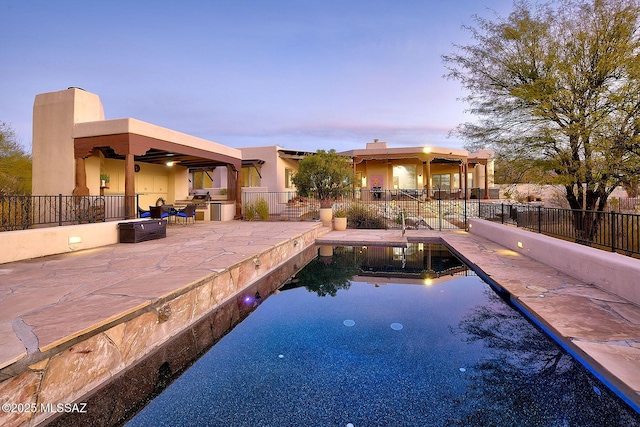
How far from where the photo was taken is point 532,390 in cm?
221

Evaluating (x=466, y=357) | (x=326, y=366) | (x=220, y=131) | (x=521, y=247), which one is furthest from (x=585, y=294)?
(x=220, y=131)

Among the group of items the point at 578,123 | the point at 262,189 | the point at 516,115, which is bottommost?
the point at 262,189

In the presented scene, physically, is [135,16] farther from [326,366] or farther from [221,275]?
[326,366]

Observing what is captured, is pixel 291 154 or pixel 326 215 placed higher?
pixel 291 154

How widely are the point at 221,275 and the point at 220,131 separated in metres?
39.0

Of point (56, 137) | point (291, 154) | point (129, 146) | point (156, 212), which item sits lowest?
point (156, 212)

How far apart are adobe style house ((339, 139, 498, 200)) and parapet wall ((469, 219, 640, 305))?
40.6 ft

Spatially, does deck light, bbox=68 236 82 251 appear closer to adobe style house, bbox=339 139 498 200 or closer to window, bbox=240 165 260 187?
window, bbox=240 165 260 187

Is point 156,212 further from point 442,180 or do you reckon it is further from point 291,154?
point 442,180

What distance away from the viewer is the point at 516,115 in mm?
8508

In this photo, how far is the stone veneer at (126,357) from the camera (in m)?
1.82

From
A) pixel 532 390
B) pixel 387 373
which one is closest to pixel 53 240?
pixel 387 373

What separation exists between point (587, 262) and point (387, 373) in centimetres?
378

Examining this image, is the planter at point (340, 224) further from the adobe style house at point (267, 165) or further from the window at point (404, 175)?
the window at point (404, 175)
